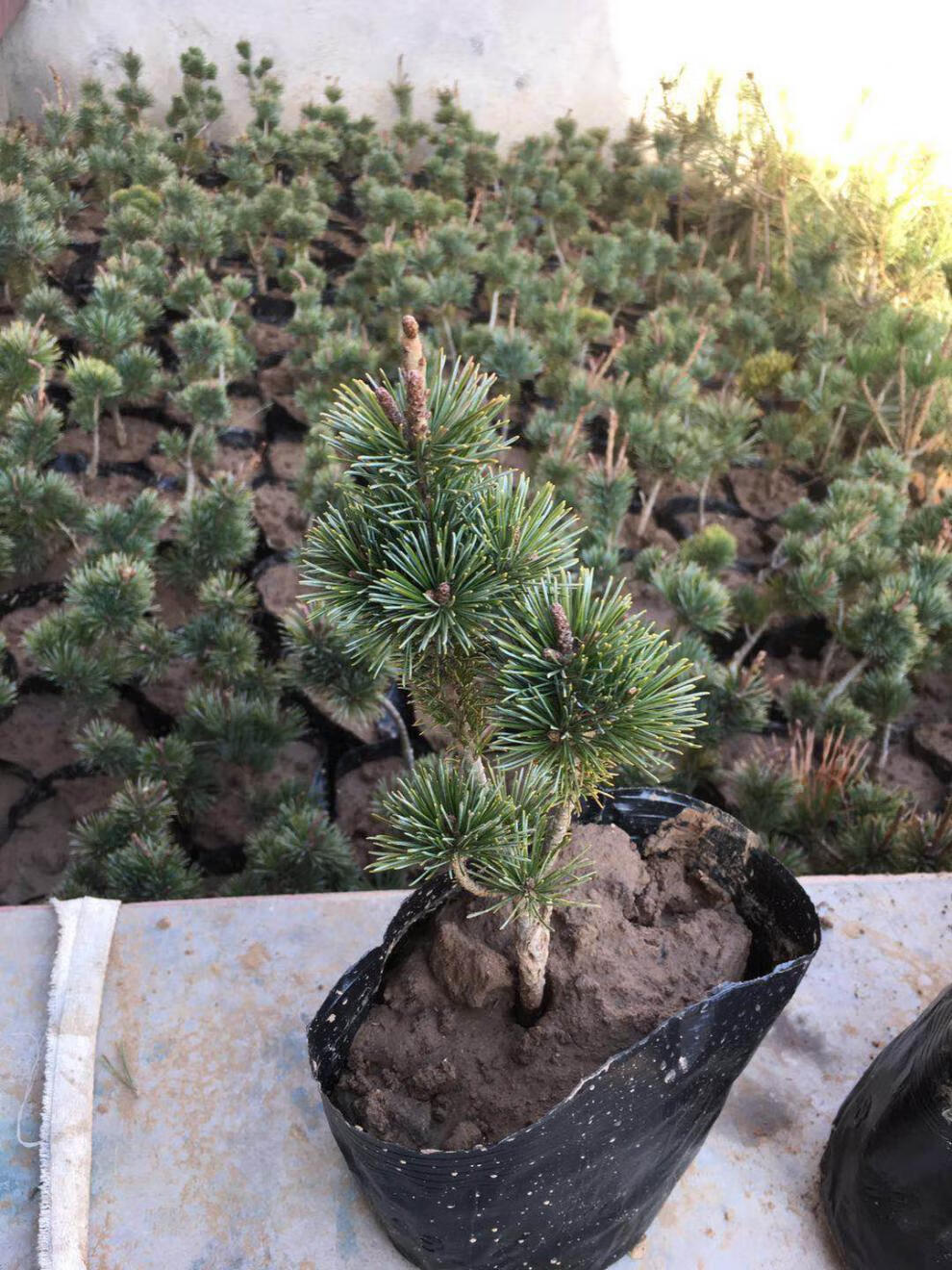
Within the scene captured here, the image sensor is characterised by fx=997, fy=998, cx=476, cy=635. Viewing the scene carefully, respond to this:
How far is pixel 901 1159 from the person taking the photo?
0.91 meters

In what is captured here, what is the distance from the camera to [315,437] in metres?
2.25

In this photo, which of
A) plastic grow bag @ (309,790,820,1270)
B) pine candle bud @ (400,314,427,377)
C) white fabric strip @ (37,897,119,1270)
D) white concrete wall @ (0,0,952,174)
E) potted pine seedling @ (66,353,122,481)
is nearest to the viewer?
pine candle bud @ (400,314,427,377)

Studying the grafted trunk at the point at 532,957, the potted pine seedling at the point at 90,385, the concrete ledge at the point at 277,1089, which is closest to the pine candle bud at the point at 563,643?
the grafted trunk at the point at 532,957

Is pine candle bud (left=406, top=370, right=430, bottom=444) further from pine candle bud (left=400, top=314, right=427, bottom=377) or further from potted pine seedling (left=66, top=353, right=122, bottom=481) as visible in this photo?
potted pine seedling (left=66, top=353, right=122, bottom=481)

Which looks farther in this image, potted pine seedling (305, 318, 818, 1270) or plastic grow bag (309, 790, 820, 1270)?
plastic grow bag (309, 790, 820, 1270)

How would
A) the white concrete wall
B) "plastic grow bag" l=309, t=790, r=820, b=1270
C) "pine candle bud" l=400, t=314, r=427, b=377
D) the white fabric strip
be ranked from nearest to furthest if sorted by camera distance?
1. "pine candle bud" l=400, t=314, r=427, b=377
2. "plastic grow bag" l=309, t=790, r=820, b=1270
3. the white fabric strip
4. the white concrete wall

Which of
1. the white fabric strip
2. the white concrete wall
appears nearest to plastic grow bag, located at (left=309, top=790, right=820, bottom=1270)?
the white fabric strip

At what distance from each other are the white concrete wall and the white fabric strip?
11.8ft

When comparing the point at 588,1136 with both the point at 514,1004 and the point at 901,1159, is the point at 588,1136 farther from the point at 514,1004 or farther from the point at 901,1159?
the point at 901,1159

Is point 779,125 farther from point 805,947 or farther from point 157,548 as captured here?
point 805,947

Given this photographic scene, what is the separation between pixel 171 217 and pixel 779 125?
2250 mm

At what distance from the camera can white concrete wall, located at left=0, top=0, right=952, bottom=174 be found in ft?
12.7

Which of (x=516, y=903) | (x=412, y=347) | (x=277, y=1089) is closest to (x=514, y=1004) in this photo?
(x=516, y=903)

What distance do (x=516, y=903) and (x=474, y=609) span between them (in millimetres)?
258
